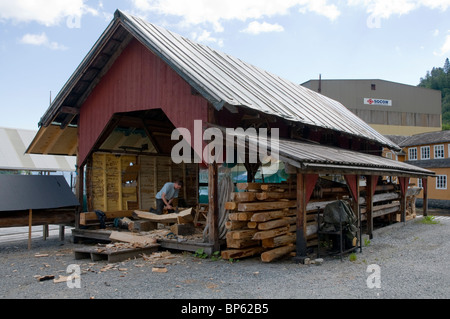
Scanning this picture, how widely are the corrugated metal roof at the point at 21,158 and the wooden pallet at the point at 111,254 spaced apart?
16.1 meters

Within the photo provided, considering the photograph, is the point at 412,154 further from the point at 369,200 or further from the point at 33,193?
the point at 33,193

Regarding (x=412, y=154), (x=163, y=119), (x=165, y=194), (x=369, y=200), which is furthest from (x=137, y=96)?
(x=412, y=154)

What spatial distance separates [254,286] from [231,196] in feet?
8.47

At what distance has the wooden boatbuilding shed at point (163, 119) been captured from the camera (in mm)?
9664

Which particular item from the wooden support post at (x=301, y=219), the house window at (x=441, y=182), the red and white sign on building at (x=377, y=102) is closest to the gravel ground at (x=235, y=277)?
the wooden support post at (x=301, y=219)

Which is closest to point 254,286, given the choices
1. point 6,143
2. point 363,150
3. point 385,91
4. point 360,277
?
point 360,277

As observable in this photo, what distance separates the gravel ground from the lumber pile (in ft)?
0.92

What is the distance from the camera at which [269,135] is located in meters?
11.8

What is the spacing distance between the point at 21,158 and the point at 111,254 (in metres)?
18.5

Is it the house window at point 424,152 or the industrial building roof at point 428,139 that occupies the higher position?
the industrial building roof at point 428,139

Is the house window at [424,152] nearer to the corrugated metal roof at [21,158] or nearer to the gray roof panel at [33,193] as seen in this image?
the corrugated metal roof at [21,158]

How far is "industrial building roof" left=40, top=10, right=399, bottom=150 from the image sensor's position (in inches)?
383

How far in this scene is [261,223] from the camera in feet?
29.8

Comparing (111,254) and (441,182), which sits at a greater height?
(441,182)
